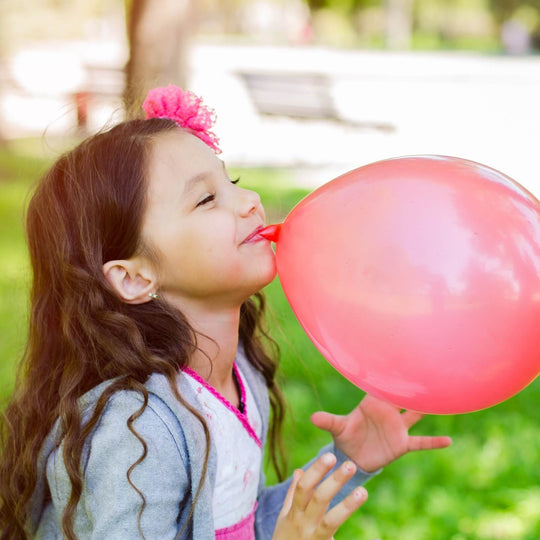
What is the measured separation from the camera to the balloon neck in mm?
1784

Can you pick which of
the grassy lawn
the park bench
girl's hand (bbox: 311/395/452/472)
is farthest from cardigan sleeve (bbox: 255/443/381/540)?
the park bench

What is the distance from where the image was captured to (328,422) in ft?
6.46

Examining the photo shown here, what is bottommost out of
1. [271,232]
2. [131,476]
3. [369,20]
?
[369,20]

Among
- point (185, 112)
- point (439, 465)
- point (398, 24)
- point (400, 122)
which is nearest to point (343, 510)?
point (185, 112)

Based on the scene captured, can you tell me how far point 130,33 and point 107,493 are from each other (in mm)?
4059

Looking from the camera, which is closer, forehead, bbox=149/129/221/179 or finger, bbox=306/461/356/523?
finger, bbox=306/461/356/523

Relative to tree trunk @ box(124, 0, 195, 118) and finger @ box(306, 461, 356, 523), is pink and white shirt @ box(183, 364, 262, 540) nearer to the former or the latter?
finger @ box(306, 461, 356, 523)

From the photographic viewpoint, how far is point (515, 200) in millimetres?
1537

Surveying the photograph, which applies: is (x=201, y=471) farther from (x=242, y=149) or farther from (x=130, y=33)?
(x=242, y=149)

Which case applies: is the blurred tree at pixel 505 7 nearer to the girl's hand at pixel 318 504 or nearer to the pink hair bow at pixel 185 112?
the pink hair bow at pixel 185 112

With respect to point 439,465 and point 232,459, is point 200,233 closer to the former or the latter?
point 232,459

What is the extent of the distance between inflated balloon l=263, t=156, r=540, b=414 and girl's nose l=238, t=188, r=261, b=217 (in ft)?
0.62

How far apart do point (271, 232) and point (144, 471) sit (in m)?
0.55

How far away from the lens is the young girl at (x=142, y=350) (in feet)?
5.45
